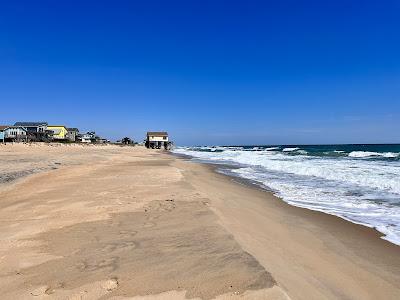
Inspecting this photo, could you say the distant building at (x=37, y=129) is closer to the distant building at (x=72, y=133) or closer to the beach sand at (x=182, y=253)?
the distant building at (x=72, y=133)

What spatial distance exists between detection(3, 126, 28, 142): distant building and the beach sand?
241ft

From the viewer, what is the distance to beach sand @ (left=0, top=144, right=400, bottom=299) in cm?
367

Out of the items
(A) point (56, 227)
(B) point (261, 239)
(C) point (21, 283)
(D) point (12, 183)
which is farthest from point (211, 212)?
(D) point (12, 183)

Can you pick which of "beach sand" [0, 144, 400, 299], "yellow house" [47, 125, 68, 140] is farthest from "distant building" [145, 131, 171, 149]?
"beach sand" [0, 144, 400, 299]

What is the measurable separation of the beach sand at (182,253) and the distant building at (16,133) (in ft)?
241

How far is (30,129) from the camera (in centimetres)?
8675

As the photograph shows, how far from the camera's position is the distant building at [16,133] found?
7509 cm

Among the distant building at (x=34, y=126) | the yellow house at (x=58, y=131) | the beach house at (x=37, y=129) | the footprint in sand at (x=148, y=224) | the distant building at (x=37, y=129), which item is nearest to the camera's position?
the footprint in sand at (x=148, y=224)

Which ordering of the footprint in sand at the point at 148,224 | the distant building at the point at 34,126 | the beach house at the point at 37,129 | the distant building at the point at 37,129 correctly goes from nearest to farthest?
the footprint in sand at the point at 148,224 → the beach house at the point at 37,129 → the distant building at the point at 37,129 → the distant building at the point at 34,126

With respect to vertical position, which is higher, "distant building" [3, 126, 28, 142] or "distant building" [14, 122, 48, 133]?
"distant building" [14, 122, 48, 133]

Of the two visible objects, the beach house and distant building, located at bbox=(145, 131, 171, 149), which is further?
distant building, located at bbox=(145, 131, 171, 149)

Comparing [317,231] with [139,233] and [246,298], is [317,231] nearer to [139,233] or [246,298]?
[139,233]

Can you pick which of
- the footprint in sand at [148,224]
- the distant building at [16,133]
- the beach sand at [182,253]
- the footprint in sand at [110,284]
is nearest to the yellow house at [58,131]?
the distant building at [16,133]

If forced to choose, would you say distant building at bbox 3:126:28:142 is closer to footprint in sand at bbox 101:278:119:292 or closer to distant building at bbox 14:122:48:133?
distant building at bbox 14:122:48:133
